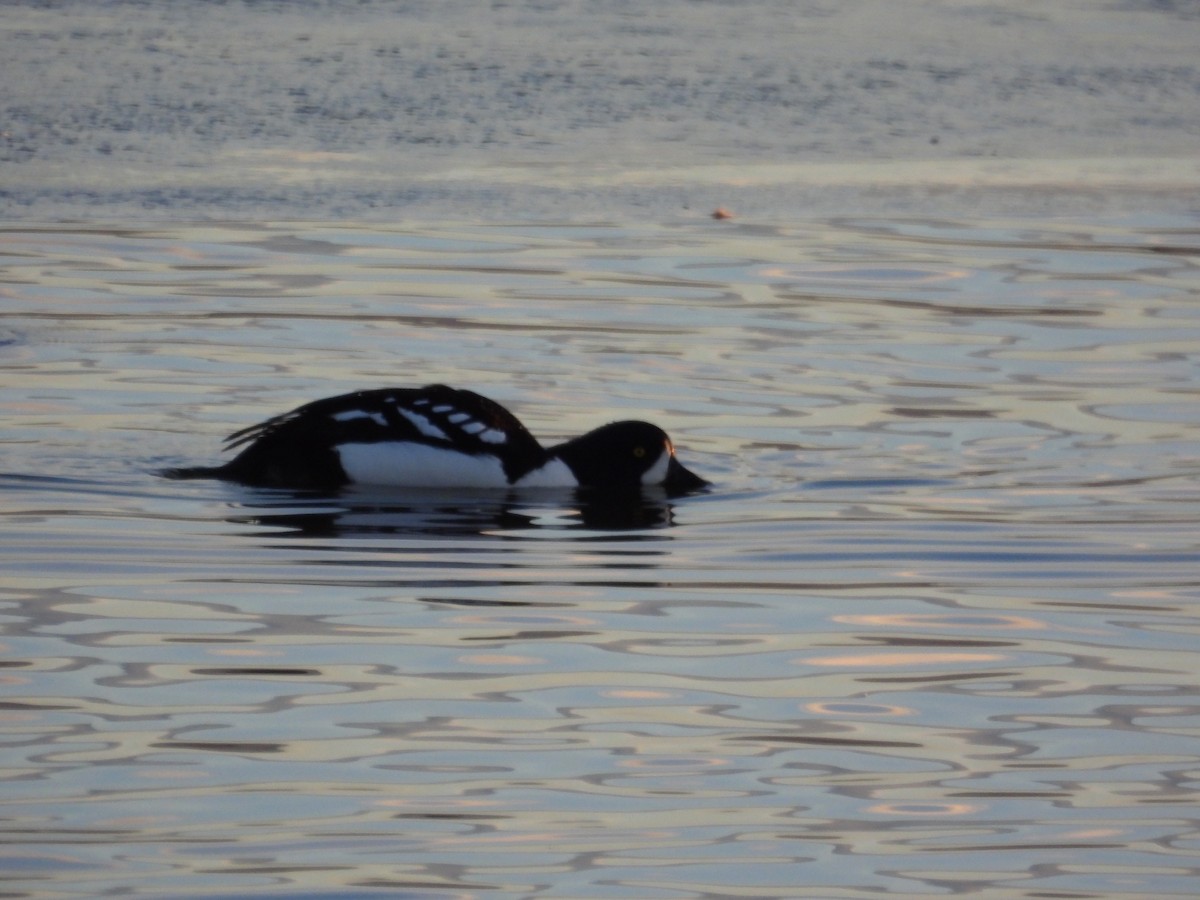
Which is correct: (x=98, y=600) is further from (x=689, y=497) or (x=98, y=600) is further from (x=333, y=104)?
(x=333, y=104)

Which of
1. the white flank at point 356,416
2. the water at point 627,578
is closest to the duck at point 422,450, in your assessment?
the white flank at point 356,416

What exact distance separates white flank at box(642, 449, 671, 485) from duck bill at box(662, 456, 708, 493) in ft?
0.05

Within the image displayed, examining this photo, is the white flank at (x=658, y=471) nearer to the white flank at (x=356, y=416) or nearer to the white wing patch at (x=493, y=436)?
the white wing patch at (x=493, y=436)

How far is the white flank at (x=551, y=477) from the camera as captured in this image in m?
8.44

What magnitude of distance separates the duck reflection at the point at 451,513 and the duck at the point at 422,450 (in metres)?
0.08

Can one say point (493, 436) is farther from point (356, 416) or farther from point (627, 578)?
point (627, 578)

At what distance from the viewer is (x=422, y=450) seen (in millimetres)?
8312

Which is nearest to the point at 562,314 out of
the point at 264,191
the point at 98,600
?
the point at 264,191

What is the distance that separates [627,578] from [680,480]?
1726 mm

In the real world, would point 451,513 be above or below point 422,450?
below

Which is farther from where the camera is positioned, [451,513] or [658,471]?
[658,471]

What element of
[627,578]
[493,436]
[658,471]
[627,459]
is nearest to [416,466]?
[493,436]

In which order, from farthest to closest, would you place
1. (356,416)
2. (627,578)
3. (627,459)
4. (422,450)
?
(627,459)
(422,450)
(356,416)
(627,578)

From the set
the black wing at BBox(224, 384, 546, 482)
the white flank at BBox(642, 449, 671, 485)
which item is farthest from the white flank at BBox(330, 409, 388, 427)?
the white flank at BBox(642, 449, 671, 485)
